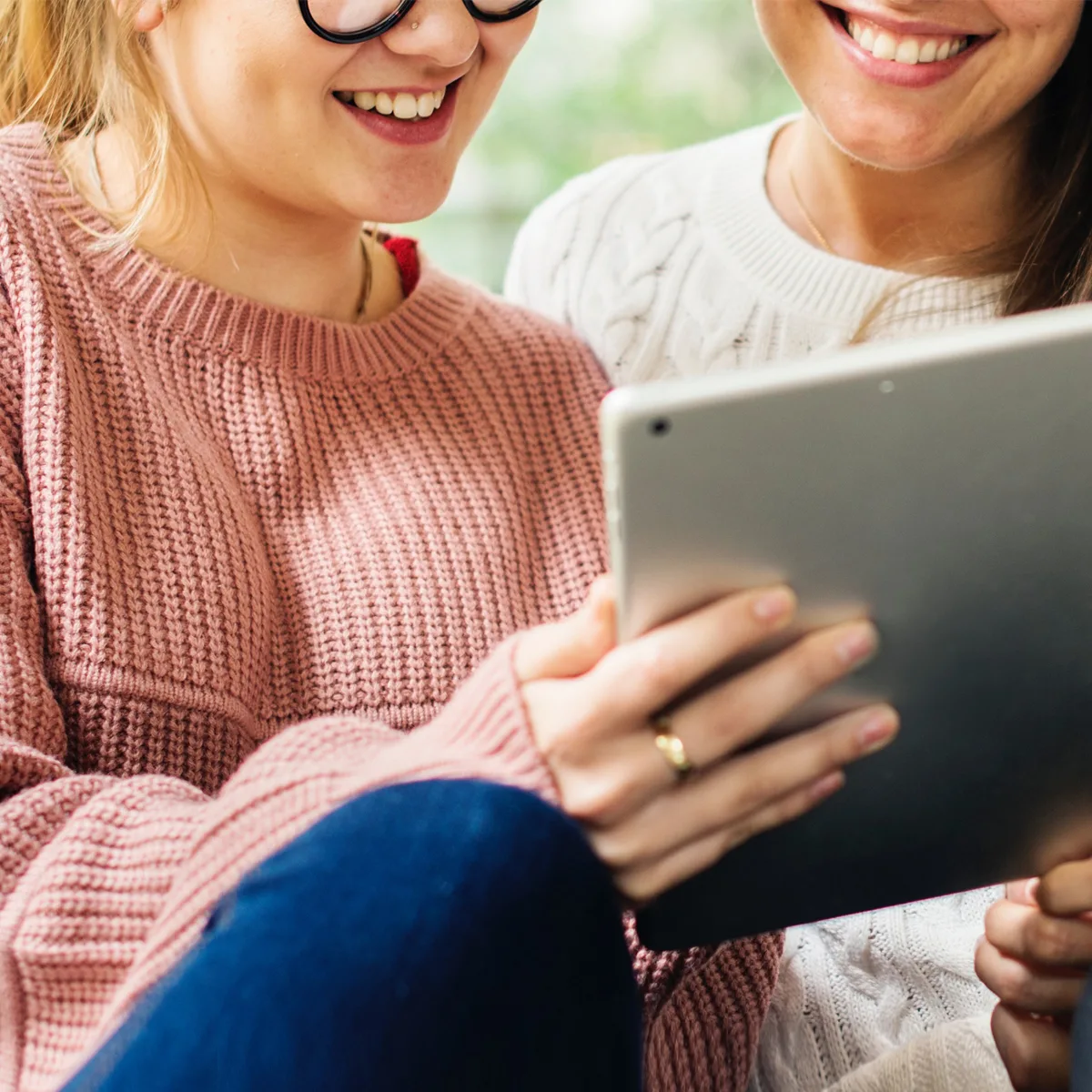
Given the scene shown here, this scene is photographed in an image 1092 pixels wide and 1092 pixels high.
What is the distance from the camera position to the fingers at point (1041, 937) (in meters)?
0.78

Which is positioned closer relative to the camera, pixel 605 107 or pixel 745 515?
pixel 745 515

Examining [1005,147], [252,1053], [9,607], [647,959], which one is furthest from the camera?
[1005,147]

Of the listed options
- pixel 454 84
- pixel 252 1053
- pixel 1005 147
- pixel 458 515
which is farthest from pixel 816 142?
pixel 252 1053

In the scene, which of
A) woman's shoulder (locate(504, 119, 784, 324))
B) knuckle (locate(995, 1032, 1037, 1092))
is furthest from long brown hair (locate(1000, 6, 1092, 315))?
knuckle (locate(995, 1032, 1037, 1092))

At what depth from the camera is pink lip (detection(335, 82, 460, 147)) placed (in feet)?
3.00

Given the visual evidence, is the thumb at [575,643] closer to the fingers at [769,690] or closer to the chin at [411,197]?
the fingers at [769,690]

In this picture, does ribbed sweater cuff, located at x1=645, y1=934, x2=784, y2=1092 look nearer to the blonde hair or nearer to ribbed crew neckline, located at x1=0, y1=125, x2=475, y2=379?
ribbed crew neckline, located at x1=0, y1=125, x2=475, y2=379

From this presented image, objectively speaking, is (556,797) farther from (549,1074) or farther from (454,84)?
(454,84)

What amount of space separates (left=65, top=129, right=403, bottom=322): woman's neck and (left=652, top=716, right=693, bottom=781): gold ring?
558 millimetres

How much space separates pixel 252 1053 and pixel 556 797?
17 centimetres

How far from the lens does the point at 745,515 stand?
21.6 inches

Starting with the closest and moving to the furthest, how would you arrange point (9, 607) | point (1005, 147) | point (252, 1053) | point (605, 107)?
1. point (252, 1053)
2. point (9, 607)
3. point (1005, 147)
4. point (605, 107)

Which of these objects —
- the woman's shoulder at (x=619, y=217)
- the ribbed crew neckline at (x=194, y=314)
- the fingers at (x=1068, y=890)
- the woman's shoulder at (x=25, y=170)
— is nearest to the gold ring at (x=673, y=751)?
the fingers at (x=1068, y=890)

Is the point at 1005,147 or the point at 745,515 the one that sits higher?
the point at 1005,147
